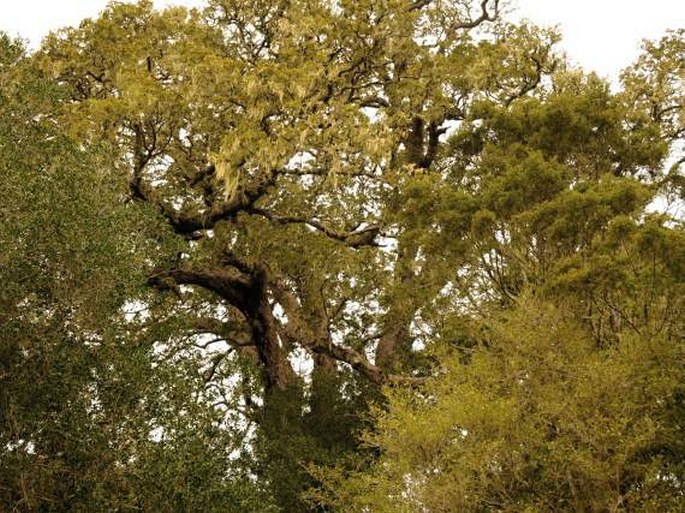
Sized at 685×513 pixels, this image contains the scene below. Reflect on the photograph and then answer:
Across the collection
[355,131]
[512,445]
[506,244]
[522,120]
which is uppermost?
[355,131]

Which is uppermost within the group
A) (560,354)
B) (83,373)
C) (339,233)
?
(339,233)

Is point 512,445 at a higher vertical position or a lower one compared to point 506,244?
lower

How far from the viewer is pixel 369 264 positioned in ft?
67.6

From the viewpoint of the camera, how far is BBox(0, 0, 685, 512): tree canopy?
11086 millimetres

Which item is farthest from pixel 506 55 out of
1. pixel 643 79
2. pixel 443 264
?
pixel 443 264

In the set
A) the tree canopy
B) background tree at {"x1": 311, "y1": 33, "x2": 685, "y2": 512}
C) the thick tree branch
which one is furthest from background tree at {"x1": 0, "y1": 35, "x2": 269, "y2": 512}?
the thick tree branch

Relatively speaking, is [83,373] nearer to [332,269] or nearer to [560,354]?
[560,354]

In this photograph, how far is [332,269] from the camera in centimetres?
1923

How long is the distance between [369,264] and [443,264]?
519 centimetres

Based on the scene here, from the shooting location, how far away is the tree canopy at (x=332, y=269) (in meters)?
11.1

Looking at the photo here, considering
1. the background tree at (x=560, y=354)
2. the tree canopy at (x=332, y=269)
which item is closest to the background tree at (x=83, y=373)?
the tree canopy at (x=332, y=269)

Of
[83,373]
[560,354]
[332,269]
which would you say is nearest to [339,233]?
[332,269]

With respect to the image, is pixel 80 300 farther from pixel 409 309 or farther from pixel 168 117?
pixel 409 309

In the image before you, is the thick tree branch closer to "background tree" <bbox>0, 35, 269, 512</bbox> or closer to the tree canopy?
the tree canopy
